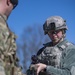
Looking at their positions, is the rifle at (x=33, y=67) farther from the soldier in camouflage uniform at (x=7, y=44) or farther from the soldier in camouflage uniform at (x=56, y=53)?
the soldier in camouflage uniform at (x=7, y=44)

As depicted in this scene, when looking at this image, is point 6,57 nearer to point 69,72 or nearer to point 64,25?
point 69,72

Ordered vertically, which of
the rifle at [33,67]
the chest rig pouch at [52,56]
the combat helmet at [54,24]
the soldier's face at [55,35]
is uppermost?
the combat helmet at [54,24]

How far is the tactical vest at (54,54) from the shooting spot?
5250 mm

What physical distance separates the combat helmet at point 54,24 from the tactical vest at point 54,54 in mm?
230

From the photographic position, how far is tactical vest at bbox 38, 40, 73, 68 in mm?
5250

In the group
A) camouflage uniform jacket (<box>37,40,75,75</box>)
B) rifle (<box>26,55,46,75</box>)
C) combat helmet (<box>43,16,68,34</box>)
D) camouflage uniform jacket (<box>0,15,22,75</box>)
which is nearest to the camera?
camouflage uniform jacket (<box>0,15,22,75</box>)

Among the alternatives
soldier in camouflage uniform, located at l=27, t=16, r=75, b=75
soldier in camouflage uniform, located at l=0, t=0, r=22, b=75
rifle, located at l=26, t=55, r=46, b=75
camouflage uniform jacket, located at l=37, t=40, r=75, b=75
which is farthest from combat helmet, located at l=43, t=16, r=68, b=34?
soldier in camouflage uniform, located at l=0, t=0, r=22, b=75

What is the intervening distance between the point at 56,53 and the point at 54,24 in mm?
437

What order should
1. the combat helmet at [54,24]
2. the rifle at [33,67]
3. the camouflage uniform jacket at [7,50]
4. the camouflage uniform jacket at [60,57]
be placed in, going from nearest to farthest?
1. the camouflage uniform jacket at [7,50]
2. the camouflage uniform jacket at [60,57]
3. the rifle at [33,67]
4. the combat helmet at [54,24]

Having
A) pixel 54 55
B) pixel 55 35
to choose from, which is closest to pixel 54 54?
pixel 54 55

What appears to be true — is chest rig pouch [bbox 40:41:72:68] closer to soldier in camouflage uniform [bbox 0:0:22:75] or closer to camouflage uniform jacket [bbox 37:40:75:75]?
camouflage uniform jacket [bbox 37:40:75:75]

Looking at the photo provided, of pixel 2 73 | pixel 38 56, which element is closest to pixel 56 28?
pixel 38 56

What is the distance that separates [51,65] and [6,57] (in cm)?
155

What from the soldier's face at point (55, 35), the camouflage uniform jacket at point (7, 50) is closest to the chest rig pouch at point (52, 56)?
the soldier's face at point (55, 35)
